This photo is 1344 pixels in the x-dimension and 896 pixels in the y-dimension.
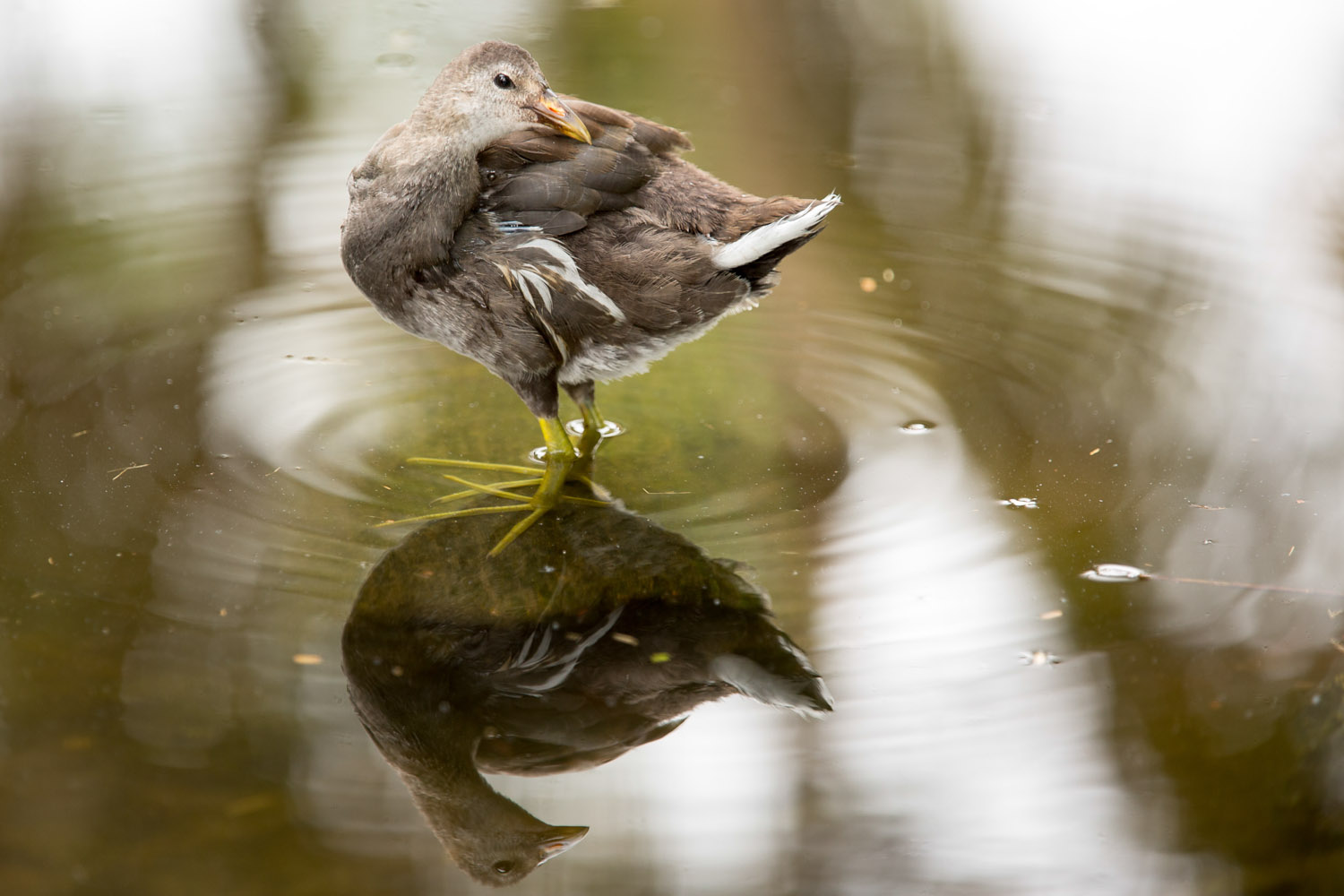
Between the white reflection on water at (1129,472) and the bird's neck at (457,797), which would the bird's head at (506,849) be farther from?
the white reflection on water at (1129,472)

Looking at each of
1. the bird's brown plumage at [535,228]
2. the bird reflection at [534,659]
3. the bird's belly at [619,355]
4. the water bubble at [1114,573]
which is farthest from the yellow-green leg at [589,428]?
the water bubble at [1114,573]

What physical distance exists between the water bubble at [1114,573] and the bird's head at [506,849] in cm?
131

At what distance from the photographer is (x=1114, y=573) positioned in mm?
2684

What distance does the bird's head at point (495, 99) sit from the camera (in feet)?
9.09

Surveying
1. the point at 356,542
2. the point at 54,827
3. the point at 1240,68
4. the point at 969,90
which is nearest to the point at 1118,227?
the point at 969,90

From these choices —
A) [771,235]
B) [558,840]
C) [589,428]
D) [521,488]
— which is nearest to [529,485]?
[521,488]

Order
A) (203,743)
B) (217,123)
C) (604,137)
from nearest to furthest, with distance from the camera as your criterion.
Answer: (203,743) → (604,137) → (217,123)

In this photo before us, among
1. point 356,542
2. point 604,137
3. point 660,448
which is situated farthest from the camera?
point 660,448

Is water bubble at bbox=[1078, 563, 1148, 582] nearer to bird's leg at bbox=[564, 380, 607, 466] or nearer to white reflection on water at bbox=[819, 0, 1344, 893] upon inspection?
white reflection on water at bbox=[819, 0, 1344, 893]

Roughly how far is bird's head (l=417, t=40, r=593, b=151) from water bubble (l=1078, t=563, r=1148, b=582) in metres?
1.51

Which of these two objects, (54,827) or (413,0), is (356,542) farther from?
(413,0)

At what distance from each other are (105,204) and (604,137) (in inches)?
91.6

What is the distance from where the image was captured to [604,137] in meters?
2.90

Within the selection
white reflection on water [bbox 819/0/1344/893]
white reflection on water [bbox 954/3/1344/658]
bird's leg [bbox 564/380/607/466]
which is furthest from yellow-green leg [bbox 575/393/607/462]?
white reflection on water [bbox 954/3/1344/658]
